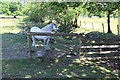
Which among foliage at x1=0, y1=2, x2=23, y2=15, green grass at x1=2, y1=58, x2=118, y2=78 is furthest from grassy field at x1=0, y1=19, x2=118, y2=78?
foliage at x1=0, y1=2, x2=23, y2=15

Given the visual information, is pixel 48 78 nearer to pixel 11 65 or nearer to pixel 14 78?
pixel 14 78

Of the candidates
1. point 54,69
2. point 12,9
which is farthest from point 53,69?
point 12,9

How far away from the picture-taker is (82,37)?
5422mm

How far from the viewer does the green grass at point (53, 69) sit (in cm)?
431

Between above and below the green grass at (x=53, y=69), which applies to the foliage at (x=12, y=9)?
above

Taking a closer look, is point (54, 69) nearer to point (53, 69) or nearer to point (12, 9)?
point (53, 69)

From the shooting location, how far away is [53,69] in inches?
186

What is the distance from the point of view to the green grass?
431 centimetres

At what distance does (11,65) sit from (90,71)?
3017mm

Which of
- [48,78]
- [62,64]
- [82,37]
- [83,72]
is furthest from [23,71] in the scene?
[82,37]

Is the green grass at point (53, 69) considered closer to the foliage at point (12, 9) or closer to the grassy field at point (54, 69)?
the grassy field at point (54, 69)

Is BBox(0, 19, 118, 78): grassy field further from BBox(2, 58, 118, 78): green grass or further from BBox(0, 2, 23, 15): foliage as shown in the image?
BBox(0, 2, 23, 15): foliage

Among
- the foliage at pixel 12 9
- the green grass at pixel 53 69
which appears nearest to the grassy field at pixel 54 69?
the green grass at pixel 53 69

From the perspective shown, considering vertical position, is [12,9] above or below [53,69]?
above
